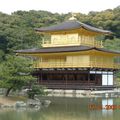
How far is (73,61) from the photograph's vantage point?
47844mm

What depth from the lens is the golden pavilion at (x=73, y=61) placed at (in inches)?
1817

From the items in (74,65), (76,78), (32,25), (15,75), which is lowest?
(76,78)

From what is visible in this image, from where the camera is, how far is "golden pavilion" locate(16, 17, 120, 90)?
46.2 m

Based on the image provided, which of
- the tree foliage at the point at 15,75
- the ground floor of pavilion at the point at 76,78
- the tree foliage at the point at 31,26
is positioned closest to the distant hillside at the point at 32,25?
the tree foliage at the point at 31,26

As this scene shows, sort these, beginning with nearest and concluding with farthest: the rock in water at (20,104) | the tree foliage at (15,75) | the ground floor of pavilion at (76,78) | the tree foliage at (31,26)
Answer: the rock in water at (20,104) < the tree foliage at (15,75) < the ground floor of pavilion at (76,78) < the tree foliage at (31,26)

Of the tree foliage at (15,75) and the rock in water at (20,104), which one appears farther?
the tree foliage at (15,75)

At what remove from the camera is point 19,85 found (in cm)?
3191

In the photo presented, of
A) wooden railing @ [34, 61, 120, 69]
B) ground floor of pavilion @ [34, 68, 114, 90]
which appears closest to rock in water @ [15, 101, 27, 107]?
ground floor of pavilion @ [34, 68, 114, 90]

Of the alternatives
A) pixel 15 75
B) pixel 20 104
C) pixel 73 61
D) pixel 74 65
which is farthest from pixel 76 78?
pixel 20 104

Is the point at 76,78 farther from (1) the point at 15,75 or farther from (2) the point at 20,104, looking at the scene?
(2) the point at 20,104

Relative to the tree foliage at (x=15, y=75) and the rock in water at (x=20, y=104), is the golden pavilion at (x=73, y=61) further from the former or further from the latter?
the rock in water at (x=20, y=104)

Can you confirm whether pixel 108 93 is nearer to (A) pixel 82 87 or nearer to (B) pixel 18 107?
(A) pixel 82 87

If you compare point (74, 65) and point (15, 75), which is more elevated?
point (74, 65)

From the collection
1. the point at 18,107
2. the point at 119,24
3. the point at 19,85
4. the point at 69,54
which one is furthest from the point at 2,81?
the point at 119,24
